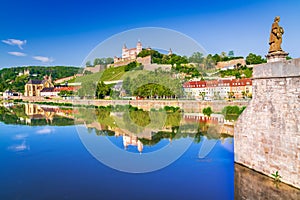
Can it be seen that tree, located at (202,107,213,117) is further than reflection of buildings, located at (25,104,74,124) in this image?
No

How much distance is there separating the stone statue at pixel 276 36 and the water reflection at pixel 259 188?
161 inches

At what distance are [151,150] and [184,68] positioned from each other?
13.8 metres

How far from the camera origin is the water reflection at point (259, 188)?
7100mm

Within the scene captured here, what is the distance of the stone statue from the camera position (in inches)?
327

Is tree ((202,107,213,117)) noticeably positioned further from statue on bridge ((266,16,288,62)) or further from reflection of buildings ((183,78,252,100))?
statue on bridge ((266,16,288,62))

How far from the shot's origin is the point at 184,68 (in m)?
25.0

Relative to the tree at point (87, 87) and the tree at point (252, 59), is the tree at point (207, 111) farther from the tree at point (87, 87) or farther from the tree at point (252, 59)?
the tree at point (252, 59)

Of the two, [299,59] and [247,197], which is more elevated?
[299,59]

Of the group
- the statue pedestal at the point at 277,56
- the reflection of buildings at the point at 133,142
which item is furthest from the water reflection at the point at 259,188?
the reflection of buildings at the point at 133,142

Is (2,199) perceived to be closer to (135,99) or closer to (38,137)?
(38,137)

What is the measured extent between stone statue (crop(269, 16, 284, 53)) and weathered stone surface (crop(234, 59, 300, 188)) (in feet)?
2.30

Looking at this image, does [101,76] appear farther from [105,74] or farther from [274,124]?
[105,74]

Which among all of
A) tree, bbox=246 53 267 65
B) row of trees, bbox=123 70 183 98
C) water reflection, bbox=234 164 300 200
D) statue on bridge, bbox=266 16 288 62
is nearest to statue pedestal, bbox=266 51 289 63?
statue on bridge, bbox=266 16 288 62

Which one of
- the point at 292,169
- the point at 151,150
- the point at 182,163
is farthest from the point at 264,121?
the point at 151,150
